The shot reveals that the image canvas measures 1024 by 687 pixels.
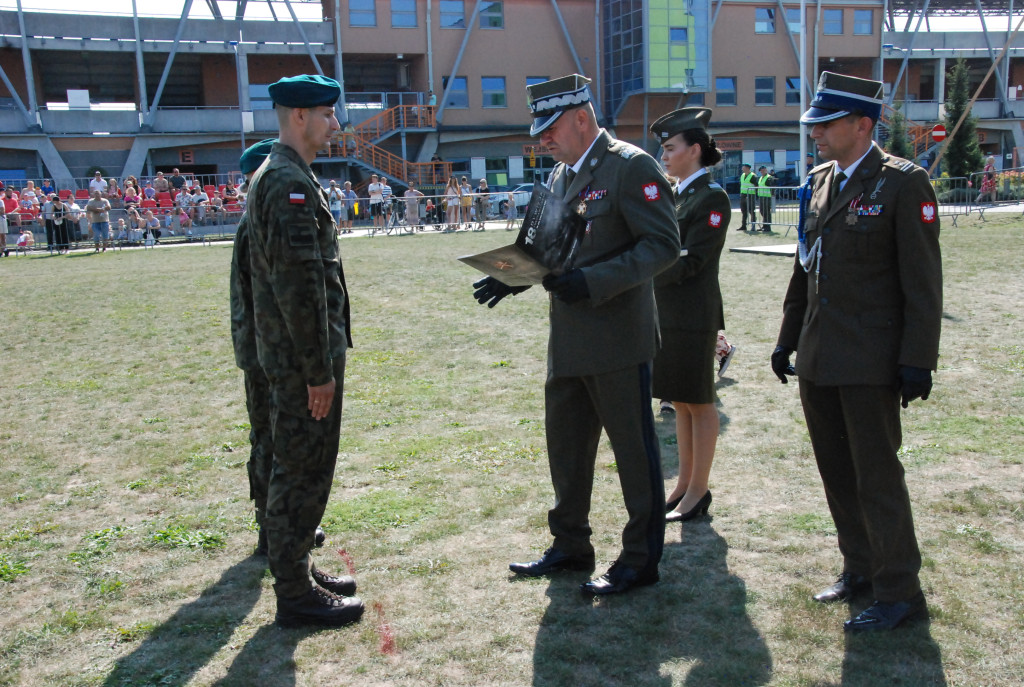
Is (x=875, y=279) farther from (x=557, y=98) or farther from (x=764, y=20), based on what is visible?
(x=764, y=20)

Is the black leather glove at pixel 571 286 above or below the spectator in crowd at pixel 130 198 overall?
below

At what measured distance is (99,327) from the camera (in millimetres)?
11523

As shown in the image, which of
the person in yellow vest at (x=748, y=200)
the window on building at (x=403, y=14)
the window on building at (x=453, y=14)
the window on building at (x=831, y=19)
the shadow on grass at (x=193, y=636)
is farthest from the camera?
the window on building at (x=831, y=19)

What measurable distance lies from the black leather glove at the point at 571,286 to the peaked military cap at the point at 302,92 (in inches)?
46.6

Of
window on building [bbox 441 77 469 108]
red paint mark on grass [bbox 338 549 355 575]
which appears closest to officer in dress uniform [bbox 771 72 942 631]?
red paint mark on grass [bbox 338 549 355 575]

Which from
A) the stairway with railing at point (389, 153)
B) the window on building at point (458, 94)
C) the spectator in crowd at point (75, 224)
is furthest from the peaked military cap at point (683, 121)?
the window on building at point (458, 94)

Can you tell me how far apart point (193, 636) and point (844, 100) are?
11.0ft

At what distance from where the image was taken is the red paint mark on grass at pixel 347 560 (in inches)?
166

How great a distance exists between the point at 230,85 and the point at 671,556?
4527 cm

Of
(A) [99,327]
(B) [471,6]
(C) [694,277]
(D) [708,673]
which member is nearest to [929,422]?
(C) [694,277]

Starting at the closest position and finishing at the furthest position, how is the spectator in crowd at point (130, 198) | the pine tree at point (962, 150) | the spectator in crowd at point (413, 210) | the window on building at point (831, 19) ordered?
1. the spectator in crowd at point (130, 198)
2. the spectator in crowd at point (413, 210)
3. the pine tree at point (962, 150)
4. the window on building at point (831, 19)

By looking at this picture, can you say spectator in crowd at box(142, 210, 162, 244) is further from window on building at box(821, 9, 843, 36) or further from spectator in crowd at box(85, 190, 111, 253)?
window on building at box(821, 9, 843, 36)

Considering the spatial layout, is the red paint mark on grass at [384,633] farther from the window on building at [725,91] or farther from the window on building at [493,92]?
the window on building at [725,91]

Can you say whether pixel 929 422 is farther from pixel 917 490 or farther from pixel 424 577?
pixel 424 577
